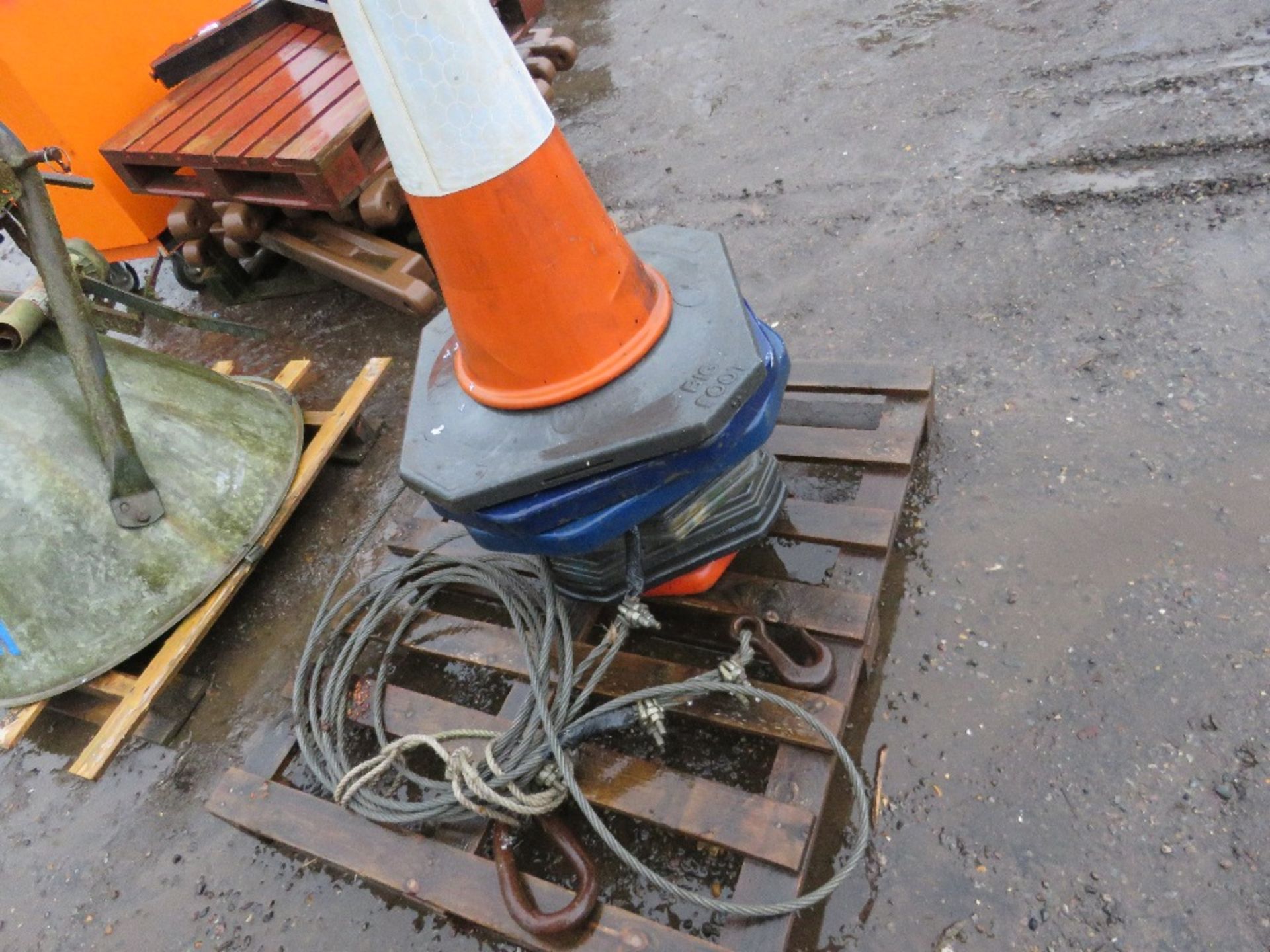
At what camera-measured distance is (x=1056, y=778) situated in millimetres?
1858

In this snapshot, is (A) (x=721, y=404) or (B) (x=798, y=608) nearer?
(A) (x=721, y=404)

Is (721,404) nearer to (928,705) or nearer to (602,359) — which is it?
(602,359)

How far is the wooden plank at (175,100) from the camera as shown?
11.8ft

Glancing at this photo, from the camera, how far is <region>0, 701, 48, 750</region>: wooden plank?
2.42m

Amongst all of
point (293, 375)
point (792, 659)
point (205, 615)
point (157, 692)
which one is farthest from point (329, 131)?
point (792, 659)

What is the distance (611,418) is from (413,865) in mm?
1232

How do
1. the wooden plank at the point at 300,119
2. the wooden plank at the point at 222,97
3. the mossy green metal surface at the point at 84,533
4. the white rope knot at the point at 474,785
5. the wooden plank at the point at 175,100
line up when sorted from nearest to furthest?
the white rope knot at the point at 474,785 < the mossy green metal surface at the point at 84,533 < the wooden plank at the point at 300,119 < the wooden plank at the point at 222,97 < the wooden plank at the point at 175,100

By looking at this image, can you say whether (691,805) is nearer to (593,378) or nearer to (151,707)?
(593,378)

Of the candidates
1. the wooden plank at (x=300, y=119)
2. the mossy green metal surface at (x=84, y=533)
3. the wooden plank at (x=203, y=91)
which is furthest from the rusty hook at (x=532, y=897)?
the wooden plank at (x=203, y=91)

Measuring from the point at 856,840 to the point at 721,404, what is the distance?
44.7 inches

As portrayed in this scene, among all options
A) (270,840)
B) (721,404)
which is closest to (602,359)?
(721,404)

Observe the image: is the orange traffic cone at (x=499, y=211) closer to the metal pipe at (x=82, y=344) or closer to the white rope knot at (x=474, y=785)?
the white rope knot at (x=474, y=785)

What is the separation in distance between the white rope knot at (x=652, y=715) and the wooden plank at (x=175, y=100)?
355 cm

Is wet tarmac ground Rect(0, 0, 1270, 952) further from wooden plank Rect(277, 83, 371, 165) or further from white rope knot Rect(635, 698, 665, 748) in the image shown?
wooden plank Rect(277, 83, 371, 165)
